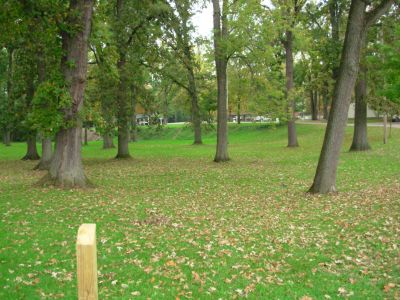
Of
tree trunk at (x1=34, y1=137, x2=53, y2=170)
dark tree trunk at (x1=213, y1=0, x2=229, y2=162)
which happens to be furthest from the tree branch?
tree trunk at (x1=34, y1=137, x2=53, y2=170)

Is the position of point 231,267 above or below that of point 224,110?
below

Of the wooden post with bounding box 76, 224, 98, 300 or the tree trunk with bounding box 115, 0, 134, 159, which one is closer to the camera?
the wooden post with bounding box 76, 224, 98, 300

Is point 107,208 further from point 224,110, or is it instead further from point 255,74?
point 255,74

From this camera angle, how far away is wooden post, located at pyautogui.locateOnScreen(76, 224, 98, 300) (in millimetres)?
2662

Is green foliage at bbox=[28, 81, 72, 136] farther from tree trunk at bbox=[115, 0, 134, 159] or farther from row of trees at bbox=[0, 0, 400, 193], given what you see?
tree trunk at bbox=[115, 0, 134, 159]

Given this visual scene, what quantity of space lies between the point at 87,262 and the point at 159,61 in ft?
71.0

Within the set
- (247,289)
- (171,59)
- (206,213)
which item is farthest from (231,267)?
(171,59)

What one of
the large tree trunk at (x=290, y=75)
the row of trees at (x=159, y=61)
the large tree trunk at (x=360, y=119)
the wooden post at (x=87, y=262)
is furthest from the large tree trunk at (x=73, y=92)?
the large tree trunk at (x=290, y=75)

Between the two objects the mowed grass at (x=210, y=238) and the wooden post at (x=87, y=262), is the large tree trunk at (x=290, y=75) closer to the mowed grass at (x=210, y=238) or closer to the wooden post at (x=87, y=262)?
the mowed grass at (x=210, y=238)

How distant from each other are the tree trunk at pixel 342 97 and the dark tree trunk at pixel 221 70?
8765mm

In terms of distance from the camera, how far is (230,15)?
20312mm

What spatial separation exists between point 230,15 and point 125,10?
526 cm

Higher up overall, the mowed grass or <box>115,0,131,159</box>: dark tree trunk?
<box>115,0,131,159</box>: dark tree trunk

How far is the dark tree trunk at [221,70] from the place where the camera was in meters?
20.5
